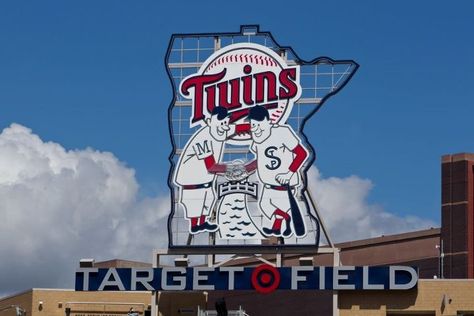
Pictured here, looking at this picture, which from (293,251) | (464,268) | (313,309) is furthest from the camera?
(464,268)

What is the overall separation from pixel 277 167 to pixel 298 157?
1076 mm

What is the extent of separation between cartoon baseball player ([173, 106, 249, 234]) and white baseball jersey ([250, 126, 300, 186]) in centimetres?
126

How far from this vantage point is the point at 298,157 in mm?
65500

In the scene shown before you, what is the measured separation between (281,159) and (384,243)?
47.8 m

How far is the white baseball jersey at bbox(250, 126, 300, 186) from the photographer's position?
6556cm

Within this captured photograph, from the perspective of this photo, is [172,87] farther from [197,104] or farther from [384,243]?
[384,243]

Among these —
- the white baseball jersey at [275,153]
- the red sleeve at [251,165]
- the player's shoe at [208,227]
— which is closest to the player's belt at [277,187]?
the white baseball jersey at [275,153]

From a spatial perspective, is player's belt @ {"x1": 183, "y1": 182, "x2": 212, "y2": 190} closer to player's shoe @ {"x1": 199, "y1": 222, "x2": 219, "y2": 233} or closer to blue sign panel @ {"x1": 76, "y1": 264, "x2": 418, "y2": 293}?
player's shoe @ {"x1": 199, "y1": 222, "x2": 219, "y2": 233}

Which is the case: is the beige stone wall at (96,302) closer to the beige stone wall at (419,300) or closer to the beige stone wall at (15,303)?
the beige stone wall at (15,303)

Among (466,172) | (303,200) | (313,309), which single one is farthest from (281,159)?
(466,172)

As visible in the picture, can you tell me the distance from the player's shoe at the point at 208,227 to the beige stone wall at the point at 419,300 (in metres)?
6.71

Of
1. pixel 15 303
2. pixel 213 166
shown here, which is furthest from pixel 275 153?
pixel 15 303

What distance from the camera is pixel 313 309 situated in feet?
249

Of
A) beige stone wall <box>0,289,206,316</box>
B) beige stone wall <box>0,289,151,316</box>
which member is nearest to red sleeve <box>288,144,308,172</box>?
beige stone wall <box>0,289,206,316</box>
